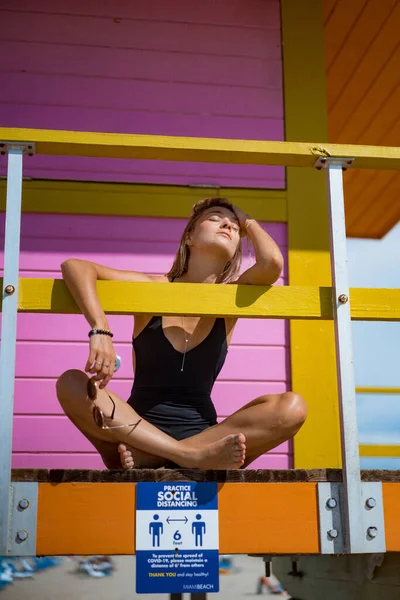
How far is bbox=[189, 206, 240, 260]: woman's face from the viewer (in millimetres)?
2883

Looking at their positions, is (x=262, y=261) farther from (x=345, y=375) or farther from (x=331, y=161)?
(x=345, y=375)

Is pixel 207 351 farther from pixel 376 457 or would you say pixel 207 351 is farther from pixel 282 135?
pixel 376 457

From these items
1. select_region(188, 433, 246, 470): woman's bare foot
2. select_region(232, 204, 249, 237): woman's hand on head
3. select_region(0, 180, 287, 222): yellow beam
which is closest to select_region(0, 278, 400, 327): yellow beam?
select_region(188, 433, 246, 470): woman's bare foot

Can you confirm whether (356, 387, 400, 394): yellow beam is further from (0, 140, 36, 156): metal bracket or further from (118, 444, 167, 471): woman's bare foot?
(0, 140, 36, 156): metal bracket

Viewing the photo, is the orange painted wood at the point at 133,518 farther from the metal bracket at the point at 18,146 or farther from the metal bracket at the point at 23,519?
the metal bracket at the point at 18,146

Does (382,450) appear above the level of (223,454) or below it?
above

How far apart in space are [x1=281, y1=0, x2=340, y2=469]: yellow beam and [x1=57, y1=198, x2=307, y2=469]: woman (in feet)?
4.15

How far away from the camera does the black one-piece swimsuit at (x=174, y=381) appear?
2701 mm

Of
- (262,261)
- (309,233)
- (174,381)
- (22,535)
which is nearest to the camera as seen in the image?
(22,535)

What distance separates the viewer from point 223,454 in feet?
7.25

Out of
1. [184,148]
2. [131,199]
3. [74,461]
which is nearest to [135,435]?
[184,148]

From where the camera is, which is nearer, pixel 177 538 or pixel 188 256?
pixel 177 538

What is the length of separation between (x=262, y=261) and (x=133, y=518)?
0.97 meters

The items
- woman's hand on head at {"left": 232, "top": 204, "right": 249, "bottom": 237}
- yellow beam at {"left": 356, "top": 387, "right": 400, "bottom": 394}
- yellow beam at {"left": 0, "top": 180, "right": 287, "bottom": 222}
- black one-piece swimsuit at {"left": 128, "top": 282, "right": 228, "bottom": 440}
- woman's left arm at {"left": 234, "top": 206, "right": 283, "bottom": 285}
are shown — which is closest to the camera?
woman's left arm at {"left": 234, "top": 206, "right": 283, "bottom": 285}
